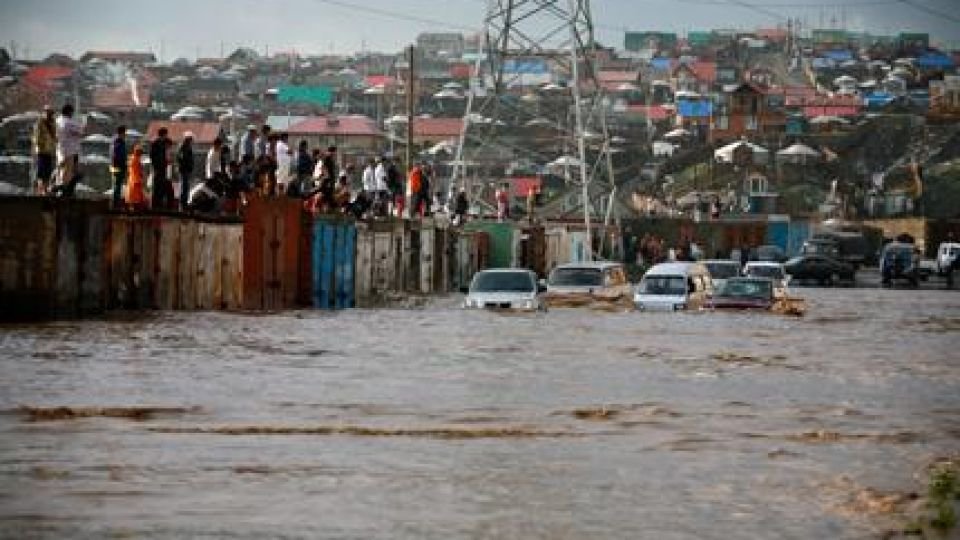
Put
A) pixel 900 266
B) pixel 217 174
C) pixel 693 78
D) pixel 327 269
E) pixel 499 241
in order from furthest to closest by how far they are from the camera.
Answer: pixel 693 78, pixel 900 266, pixel 499 241, pixel 327 269, pixel 217 174

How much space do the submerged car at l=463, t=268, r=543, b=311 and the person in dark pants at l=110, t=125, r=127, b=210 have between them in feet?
30.0

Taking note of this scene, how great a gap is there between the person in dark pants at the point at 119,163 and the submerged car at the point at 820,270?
37076 mm

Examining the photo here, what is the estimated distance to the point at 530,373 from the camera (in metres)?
24.5

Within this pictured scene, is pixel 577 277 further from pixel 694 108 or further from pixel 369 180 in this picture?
pixel 694 108

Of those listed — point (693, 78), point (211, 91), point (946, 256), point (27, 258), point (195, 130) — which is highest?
point (693, 78)

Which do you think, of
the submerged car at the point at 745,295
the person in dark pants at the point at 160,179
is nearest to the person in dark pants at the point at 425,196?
the submerged car at the point at 745,295

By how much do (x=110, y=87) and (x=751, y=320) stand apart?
5057 inches

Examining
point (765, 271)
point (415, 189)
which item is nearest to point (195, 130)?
point (765, 271)

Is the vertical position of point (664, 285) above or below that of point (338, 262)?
below

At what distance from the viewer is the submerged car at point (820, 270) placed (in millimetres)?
63312

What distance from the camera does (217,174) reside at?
1315 inches

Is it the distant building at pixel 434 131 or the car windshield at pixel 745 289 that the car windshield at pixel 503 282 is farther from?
the distant building at pixel 434 131

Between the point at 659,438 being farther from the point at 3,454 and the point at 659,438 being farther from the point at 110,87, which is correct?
the point at 110,87

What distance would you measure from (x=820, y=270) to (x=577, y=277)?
80.1ft
